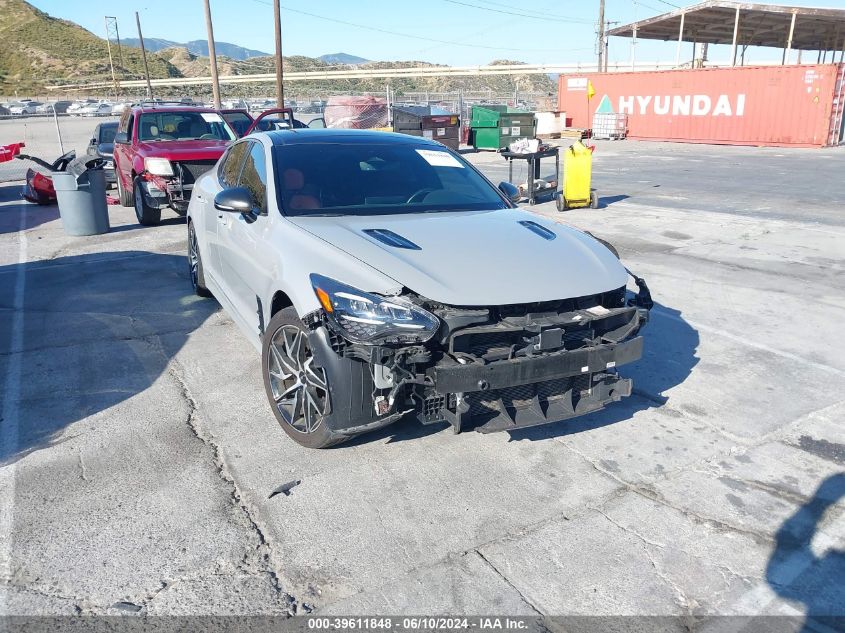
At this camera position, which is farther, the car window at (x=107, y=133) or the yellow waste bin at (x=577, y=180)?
the car window at (x=107, y=133)

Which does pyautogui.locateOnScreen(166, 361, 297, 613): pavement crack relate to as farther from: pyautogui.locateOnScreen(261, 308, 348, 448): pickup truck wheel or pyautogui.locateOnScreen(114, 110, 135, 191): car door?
pyautogui.locateOnScreen(114, 110, 135, 191): car door

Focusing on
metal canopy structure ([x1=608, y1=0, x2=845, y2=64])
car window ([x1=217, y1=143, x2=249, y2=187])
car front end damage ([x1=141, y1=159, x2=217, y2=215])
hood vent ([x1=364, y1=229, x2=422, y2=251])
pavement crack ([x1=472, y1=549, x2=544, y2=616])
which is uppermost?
metal canopy structure ([x1=608, y1=0, x2=845, y2=64])

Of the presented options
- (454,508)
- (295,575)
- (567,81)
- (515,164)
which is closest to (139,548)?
(295,575)

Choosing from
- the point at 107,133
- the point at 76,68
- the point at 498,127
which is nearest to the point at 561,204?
the point at 107,133

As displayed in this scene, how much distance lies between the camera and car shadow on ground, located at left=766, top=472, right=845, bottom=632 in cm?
270

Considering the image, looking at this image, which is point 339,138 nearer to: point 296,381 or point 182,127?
point 296,381

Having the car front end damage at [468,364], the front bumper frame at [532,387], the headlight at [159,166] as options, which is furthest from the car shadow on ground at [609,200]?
the car front end damage at [468,364]

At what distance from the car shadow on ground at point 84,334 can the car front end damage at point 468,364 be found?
195 cm

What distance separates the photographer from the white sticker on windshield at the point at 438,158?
514 cm

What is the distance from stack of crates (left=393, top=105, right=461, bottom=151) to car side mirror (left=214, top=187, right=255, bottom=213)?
724 inches

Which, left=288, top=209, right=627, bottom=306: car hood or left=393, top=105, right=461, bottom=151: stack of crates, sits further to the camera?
left=393, top=105, right=461, bottom=151: stack of crates

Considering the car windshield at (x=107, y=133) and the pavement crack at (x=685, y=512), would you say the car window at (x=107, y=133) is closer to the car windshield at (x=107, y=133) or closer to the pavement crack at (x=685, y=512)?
the car windshield at (x=107, y=133)

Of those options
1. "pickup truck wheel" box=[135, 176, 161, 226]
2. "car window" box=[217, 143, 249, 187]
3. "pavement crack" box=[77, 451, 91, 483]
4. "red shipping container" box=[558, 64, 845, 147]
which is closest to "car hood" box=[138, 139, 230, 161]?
"pickup truck wheel" box=[135, 176, 161, 226]

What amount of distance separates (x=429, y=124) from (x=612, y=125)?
12.8m
